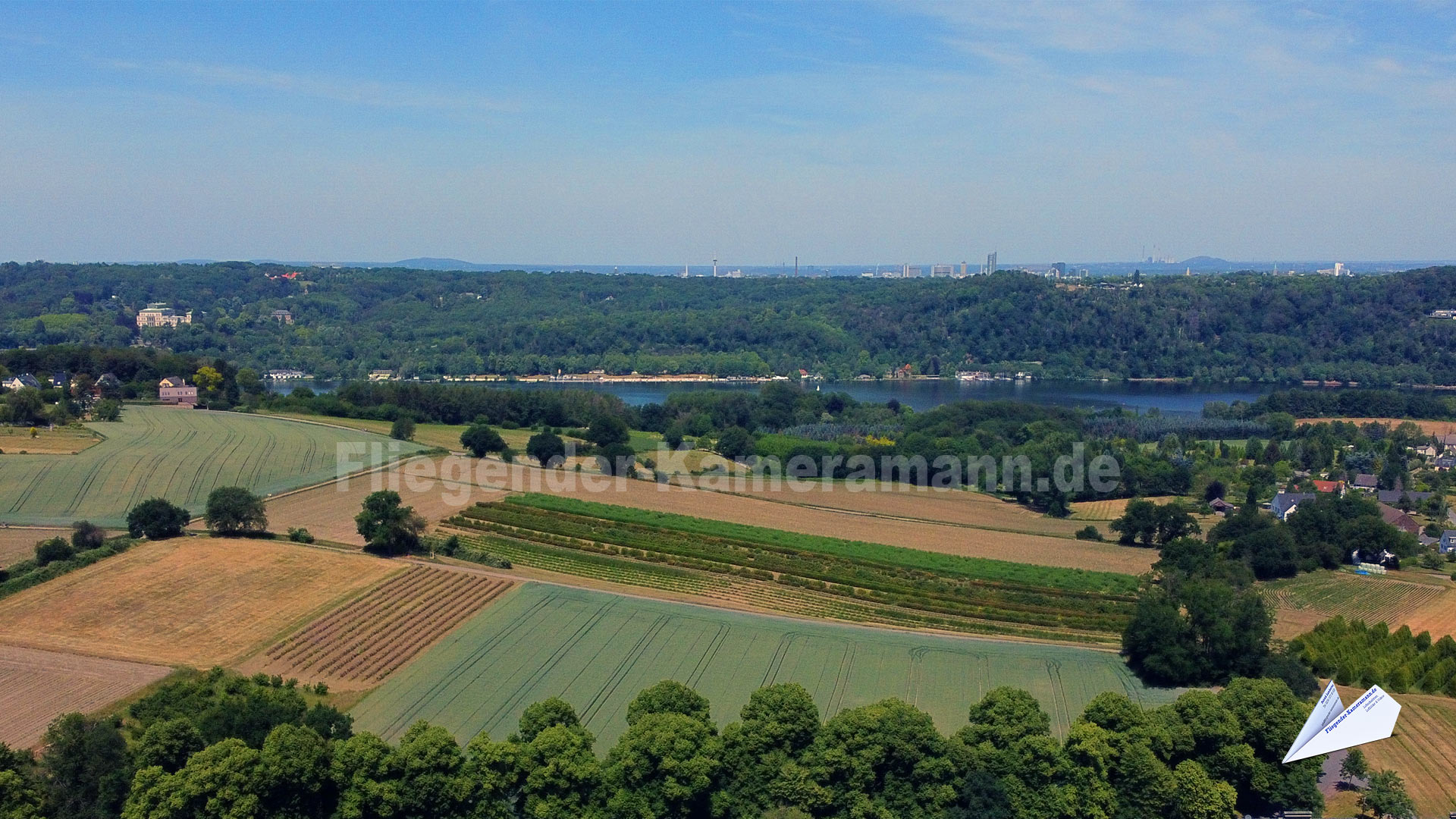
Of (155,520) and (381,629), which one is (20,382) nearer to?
(155,520)

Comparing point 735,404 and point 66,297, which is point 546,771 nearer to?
point 735,404

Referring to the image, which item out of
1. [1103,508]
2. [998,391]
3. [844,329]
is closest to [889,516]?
[1103,508]

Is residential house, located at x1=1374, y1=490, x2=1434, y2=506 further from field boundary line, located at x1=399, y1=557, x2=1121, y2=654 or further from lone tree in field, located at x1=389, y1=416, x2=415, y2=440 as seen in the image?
lone tree in field, located at x1=389, y1=416, x2=415, y2=440

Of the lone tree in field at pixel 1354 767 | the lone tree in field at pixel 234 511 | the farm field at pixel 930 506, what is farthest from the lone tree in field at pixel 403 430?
the lone tree in field at pixel 1354 767

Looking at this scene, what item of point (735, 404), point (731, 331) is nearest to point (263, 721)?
point (735, 404)

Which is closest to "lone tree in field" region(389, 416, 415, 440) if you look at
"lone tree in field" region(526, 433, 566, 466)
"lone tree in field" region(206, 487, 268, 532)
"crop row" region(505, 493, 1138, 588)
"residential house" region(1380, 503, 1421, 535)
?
"lone tree in field" region(526, 433, 566, 466)
